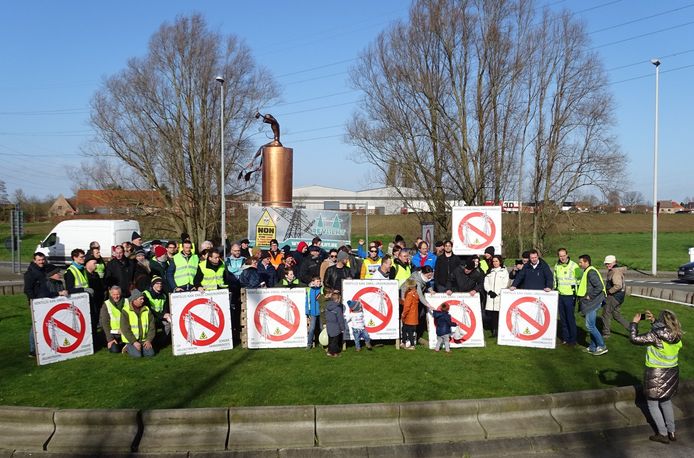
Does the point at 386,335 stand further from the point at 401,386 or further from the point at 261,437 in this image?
the point at 261,437

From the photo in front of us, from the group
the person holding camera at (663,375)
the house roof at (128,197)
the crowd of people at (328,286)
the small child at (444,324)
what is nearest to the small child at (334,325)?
the crowd of people at (328,286)

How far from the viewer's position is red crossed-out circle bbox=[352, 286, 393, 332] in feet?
34.9

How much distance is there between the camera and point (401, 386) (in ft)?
26.8

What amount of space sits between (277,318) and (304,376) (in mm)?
1966

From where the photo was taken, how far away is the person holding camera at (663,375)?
22.5ft

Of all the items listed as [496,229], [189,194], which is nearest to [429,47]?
[189,194]

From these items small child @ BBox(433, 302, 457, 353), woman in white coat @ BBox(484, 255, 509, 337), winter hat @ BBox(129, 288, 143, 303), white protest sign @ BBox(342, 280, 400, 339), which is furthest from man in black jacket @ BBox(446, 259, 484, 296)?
winter hat @ BBox(129, 288, 143, 303)

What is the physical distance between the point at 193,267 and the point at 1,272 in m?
22.5

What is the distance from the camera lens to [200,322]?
10148 millimetres

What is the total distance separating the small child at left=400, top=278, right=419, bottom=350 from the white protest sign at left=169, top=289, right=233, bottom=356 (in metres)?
3.13

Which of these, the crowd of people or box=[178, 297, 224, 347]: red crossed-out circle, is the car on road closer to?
the crowd of people

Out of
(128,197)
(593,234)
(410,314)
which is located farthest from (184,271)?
(593,234)

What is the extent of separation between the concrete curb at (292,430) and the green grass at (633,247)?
2840 centimetres

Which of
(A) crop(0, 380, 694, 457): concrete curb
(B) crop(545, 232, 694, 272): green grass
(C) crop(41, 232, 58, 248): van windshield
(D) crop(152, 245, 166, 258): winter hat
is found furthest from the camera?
(B) crop(545, 232, 694, 272): green grass
